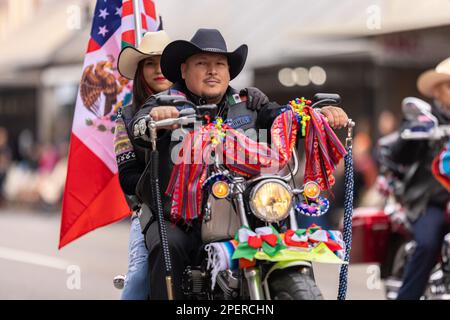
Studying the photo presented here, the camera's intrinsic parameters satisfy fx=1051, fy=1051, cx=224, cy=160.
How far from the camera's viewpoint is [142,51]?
6.50 m

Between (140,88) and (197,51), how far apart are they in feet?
3.59

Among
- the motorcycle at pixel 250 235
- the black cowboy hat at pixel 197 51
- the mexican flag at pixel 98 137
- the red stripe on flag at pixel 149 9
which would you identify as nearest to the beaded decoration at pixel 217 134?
the motorcycle at pixel 250 235

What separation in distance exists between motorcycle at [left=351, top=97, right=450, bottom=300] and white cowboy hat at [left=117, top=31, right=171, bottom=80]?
7.39ft

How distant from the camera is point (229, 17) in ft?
70.7

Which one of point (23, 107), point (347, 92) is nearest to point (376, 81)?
point (347, 92)

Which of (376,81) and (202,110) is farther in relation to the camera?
(376,81)

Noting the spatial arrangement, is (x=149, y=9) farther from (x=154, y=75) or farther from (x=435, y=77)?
(x=435, y=77)

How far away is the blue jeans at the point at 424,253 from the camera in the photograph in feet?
26.5

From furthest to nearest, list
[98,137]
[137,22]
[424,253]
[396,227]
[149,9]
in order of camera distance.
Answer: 1. [396,227]
2. [424,253]
3. [149,9]
4. [98,137]
5. [137,22]

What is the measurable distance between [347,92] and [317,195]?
15.5 m

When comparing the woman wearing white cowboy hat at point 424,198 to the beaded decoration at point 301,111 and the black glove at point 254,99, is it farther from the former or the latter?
the beaded decoration at point 301,111

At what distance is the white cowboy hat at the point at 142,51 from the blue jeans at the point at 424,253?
2.76 metres

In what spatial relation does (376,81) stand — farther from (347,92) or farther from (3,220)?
(3,220)

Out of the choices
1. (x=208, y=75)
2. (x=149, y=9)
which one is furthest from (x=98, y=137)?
(x=208, y=75)
